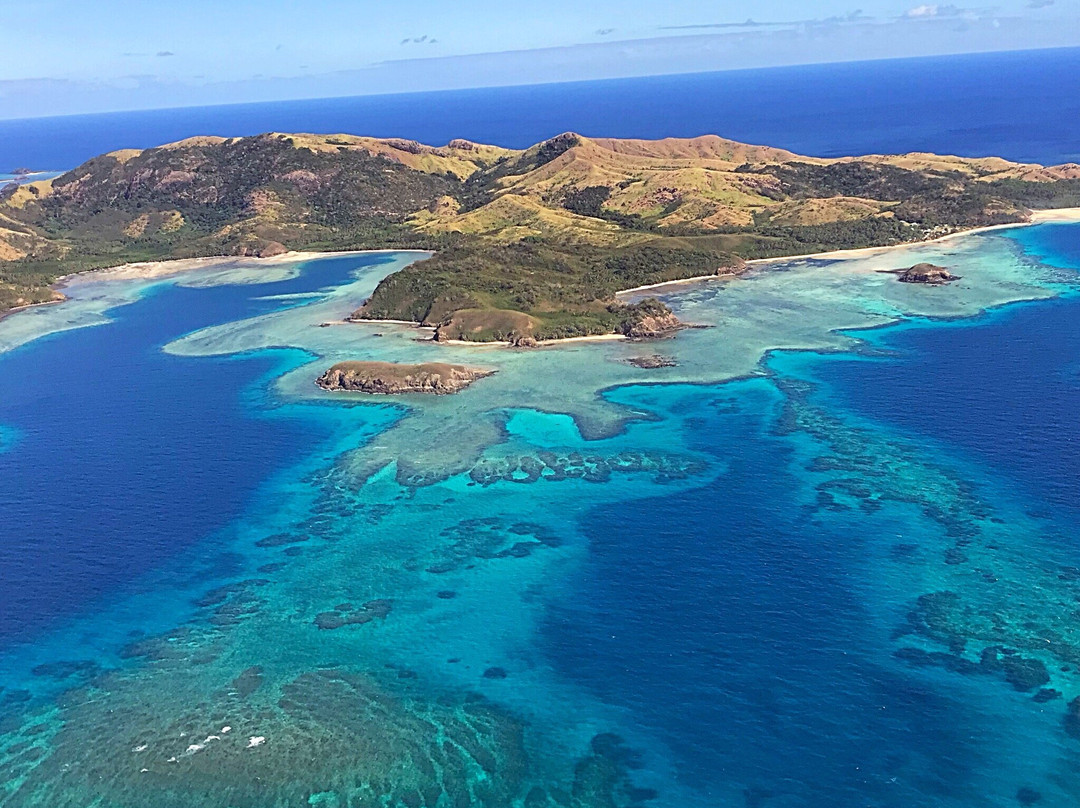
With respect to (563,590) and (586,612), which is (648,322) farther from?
(586,612)

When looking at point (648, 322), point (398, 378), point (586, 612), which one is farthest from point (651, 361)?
point (586, 612)

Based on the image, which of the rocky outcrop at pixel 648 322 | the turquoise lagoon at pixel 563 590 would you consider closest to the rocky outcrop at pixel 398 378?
the turquoise lagoon at pixel 563 590

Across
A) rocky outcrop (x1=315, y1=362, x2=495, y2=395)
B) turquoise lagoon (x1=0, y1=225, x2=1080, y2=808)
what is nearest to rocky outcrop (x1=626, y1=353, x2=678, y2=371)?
turquoise lagoon (x1=0, y1=225, x2=1080, y2=808)

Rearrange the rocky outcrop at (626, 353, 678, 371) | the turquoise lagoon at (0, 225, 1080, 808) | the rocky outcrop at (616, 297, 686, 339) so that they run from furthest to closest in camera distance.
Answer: the rocky outcrop at (616, 297, 686, 339) → the rocky outcrop at (626, 353, 678, 371) → the turquoise lagoon at (0, 225, 1080, 808)

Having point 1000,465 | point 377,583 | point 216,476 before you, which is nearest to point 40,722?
point 377,583

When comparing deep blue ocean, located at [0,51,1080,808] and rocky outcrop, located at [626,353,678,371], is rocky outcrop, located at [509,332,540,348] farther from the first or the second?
deep blue ocean, located at [0,51,1080,808]

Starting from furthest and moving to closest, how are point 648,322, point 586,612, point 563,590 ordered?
1. point 648,322
2. point 563,590
3. point 586,612

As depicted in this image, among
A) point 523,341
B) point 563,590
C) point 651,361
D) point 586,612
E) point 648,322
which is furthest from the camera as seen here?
point 648,322

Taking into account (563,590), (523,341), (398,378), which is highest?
(398,378)
